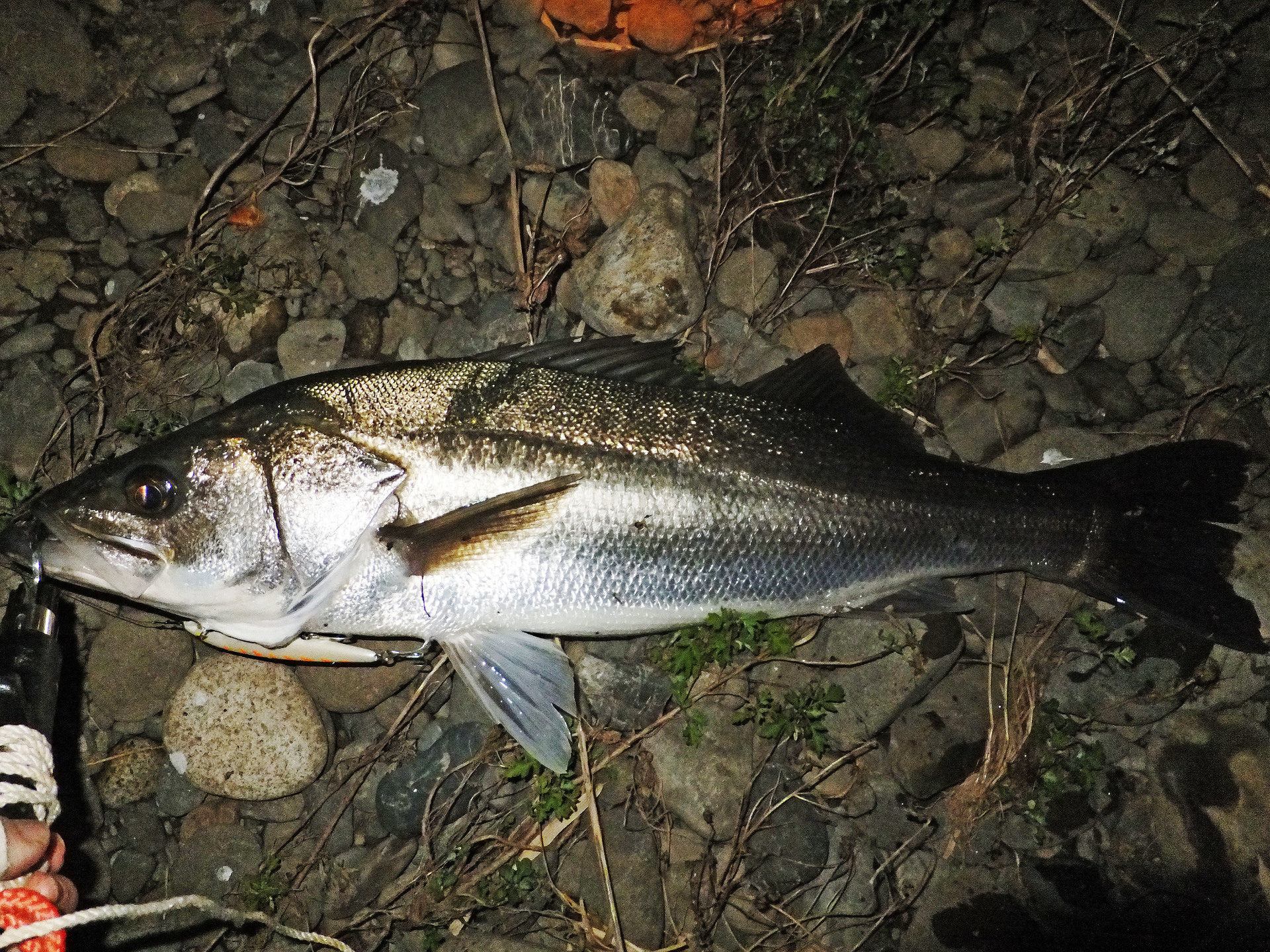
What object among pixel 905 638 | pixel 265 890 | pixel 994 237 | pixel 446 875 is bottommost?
pixel 446 875

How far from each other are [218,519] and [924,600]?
2.76m

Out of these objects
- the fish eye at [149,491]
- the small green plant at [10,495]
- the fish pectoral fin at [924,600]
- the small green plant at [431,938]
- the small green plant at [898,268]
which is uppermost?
the fish eye at [149,491]

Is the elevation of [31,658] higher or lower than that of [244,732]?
higher

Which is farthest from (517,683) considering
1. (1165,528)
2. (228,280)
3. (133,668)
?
(1165,528)

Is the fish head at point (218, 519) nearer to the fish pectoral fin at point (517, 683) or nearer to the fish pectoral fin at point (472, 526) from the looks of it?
the fish pectoral fin at point (472, 526)

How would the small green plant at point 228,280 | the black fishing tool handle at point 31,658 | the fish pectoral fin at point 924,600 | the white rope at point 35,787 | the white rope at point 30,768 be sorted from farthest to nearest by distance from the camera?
the small green plant at point 228,280 → the fish pectoral fin at point 924,600 → the black fishing tool handle at point 31,658 → the white rope at point 30,768 → the white rope at point 35,787

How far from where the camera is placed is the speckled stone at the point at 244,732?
338 cm

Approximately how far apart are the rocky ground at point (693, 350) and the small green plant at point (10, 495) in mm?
111

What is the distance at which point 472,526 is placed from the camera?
2.86 m

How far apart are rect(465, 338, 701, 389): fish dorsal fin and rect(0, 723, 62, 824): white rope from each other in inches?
Answer: 77.5

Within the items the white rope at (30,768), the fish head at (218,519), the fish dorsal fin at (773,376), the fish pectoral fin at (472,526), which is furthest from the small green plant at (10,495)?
the fish dorsal fin at (773,376)

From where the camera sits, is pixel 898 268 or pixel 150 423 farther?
pixel 898 268

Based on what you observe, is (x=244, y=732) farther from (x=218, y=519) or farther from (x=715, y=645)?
(x=715, y=645)

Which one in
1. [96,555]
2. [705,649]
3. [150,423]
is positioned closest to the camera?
[96,555]
